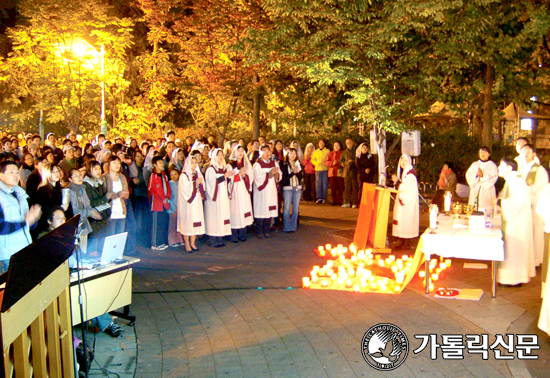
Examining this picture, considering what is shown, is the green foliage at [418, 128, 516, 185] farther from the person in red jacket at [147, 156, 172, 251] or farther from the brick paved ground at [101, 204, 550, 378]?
the person in red jacket at [147, 156, 172, 251]

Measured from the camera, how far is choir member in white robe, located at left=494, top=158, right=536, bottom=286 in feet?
28.4

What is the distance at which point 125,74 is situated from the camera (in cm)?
3033

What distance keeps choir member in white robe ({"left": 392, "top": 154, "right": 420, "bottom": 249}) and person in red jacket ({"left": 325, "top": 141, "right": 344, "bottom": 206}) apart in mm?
6967

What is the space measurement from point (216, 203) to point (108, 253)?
5111 millimetres

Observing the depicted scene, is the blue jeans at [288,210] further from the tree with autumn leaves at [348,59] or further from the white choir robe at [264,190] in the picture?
the tree with autumn leaves at [348,59]

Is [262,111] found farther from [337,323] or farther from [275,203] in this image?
[337,323]

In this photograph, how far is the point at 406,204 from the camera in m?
11.4

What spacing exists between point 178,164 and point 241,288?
4614 mm

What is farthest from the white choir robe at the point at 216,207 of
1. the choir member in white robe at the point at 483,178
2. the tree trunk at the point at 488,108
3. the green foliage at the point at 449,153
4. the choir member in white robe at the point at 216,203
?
the tree trunk at the point at 488,108

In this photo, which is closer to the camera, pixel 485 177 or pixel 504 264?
pixel 504 264

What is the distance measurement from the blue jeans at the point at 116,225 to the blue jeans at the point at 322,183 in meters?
9.41

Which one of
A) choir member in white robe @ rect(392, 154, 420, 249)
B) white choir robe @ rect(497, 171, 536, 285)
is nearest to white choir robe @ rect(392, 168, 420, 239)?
choir member in white robe @ rect(392, 154, 420, 249)

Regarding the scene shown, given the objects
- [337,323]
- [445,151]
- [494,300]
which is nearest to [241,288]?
[337,323]

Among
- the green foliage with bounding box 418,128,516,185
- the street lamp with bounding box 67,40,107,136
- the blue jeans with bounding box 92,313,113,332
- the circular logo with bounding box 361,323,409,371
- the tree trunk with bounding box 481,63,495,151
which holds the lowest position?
the circular logo with bounding box 361,323,409,371
